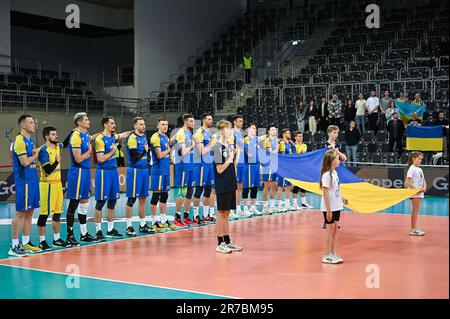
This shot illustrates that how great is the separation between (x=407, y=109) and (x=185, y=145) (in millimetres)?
10361

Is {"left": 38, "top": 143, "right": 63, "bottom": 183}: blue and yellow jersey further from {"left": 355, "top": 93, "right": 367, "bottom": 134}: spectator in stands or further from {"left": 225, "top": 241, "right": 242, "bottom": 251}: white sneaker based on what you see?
{"left": 355, "top": 93, "right": 367, "bottom": 134}: spectator in stands

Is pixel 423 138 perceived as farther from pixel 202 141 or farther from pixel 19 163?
pixel 19 163

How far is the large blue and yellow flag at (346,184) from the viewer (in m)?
10.8

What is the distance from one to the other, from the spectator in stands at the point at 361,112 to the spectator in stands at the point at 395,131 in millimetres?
1278

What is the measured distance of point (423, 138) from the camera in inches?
725

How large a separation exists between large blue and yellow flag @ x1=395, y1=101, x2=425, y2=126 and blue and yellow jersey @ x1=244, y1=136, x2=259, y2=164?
7361 millimetres

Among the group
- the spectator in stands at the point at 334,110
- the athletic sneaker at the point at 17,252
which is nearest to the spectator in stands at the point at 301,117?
the spectator in stands at the point at 334,110

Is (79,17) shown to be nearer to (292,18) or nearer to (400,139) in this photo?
(292,18)

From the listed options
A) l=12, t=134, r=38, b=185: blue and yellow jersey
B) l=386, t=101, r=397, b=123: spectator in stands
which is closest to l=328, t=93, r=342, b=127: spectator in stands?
l=386, t=101, r=397, b=123: spectator in stands

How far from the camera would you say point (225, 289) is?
6.93 meters

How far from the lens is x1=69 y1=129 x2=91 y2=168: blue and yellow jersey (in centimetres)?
999

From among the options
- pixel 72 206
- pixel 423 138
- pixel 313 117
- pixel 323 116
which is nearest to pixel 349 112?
pixel 323 116
